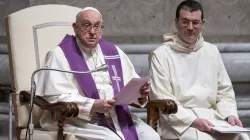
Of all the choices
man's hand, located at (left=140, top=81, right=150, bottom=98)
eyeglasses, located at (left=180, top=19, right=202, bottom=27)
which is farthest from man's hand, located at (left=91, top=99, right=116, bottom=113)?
eyeglasses, located at (left=180, top=19, right=202, bottom=27)

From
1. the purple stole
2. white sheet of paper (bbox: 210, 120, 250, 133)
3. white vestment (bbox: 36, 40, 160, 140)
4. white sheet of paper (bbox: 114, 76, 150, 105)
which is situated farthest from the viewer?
the purple stole

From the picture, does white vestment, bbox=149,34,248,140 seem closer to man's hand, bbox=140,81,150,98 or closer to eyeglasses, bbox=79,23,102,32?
man's hand, bbox=140,81,150,98

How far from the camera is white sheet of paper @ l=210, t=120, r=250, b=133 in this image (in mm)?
5523

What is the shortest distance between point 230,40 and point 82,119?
2.69 metres

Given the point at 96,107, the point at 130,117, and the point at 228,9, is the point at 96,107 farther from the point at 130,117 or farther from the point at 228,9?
the point at 228,9

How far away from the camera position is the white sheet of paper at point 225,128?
5523 mm

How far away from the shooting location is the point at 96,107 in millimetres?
5371

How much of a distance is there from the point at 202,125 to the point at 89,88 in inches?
36.2

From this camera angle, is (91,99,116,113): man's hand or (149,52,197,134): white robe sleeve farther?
(149,52,197,134): white robe sleeve

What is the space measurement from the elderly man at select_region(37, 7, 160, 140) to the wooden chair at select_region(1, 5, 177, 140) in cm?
15

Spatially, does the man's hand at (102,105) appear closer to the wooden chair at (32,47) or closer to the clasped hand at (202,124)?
the wooden chair at (32,47)

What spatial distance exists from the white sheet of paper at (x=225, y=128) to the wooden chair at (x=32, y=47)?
37 centimetres

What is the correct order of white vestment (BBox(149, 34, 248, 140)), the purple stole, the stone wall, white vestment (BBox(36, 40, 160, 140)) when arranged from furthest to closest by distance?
the stone wall
white vestment (BBox(149, 34, 248, 140))
the purple stole
white vestment (BBox(36, 40, 160, 140))

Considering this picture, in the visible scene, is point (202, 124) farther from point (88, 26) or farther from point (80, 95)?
point (88, 26)
